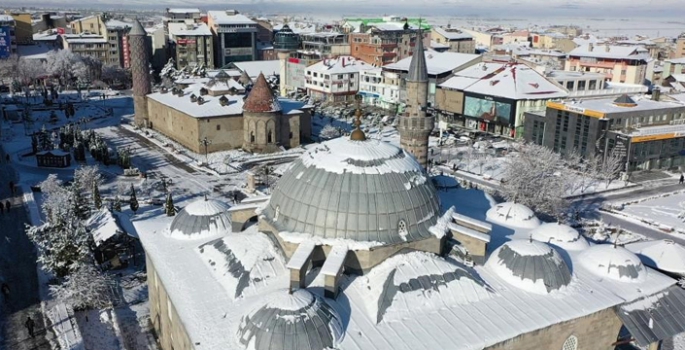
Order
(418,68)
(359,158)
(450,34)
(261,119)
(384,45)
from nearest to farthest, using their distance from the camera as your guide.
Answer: (359,158), (418,68), (261,119), (384,45), (450,34)

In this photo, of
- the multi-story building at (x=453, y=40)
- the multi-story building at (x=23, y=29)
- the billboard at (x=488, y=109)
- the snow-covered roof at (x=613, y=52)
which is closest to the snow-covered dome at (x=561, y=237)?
the billboard at (x=488, y=109)

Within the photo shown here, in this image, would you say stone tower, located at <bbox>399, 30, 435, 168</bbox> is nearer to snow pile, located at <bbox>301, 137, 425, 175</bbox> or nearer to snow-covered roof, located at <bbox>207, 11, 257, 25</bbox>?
snow pile, located at <bbox>301, 137, 425, 175</bbox>

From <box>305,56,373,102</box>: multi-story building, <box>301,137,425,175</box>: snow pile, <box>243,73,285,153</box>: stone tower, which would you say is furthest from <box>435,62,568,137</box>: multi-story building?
<box>301,137,425,175</box>: snow pile

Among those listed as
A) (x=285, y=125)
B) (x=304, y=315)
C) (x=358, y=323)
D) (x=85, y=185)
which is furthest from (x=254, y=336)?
(x=285, y=125)

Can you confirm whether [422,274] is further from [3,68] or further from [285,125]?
[3,68]

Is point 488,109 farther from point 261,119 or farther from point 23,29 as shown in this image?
point 23,29

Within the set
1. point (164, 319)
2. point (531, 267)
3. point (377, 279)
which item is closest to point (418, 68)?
point (531, 267)
